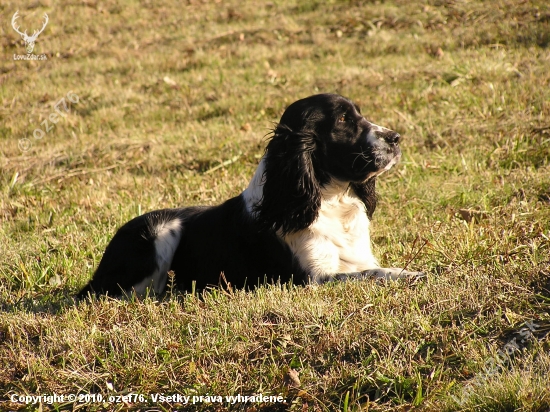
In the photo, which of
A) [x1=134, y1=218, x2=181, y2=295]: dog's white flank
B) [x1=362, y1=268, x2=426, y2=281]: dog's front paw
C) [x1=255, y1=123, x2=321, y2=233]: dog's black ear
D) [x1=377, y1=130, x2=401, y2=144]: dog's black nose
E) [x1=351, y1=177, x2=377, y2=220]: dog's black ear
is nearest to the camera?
[x1=362, y1=268, x2=426, y2=281]: dog's front paw

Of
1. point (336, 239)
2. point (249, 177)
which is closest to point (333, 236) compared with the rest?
point (336, 239)

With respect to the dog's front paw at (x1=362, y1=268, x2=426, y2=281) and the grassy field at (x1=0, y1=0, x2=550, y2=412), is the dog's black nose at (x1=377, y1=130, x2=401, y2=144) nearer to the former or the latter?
the grassy field at (x1=0, y1=0, x2=550, y2=412)

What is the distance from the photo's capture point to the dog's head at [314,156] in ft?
15.6

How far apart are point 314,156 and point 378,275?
3.18ft

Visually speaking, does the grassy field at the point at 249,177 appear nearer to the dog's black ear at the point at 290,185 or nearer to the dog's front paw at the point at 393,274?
the dog's front paw at the point at 393,274

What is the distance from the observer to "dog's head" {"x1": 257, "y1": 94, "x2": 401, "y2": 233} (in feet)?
15.6

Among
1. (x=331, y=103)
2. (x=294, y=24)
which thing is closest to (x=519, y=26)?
(x=294, y=24)

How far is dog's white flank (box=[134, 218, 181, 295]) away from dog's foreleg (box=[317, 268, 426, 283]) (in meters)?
1.26

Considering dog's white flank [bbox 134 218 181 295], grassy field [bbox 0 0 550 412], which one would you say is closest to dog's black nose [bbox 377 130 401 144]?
grassy field [bbox 0 0 550 412]

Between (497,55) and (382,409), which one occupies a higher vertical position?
(497,55)

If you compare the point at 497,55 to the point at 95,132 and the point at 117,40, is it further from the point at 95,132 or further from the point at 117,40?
the point at 117,40

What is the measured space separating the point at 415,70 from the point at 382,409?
8.21 meters

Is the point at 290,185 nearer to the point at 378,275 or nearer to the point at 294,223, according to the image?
the point at 294,223

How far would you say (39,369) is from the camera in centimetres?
367
